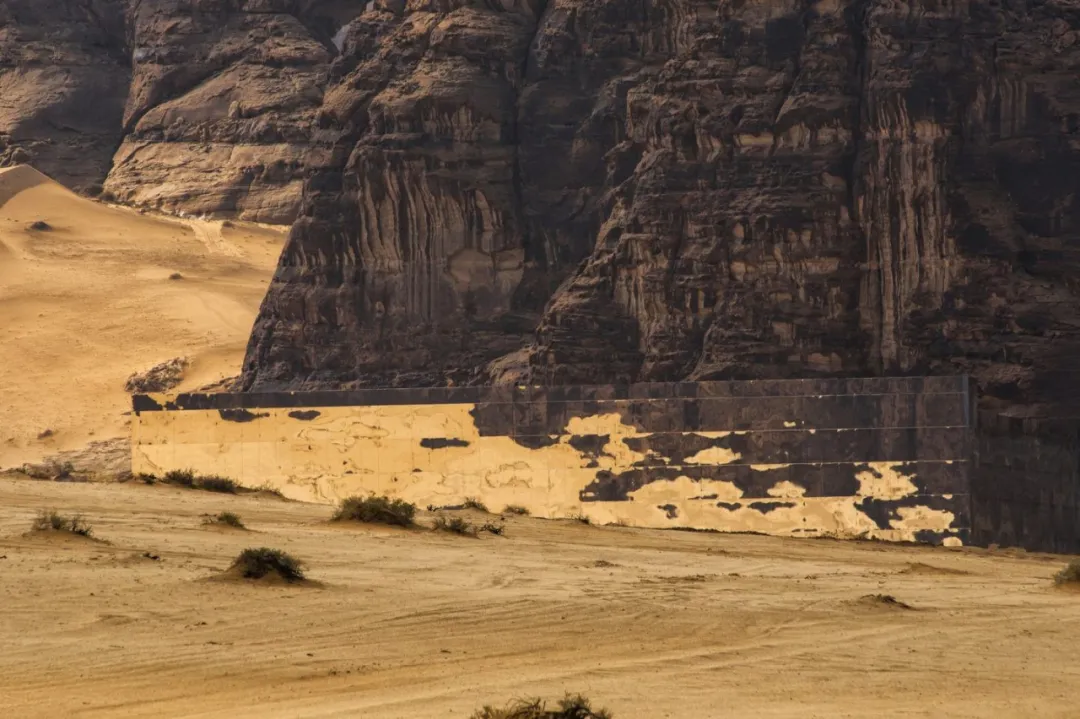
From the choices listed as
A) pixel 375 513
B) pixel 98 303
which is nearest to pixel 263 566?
pixel 375 513

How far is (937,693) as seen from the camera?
17578 mm

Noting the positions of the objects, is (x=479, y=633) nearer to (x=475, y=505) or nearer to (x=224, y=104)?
(x=475, y=505)

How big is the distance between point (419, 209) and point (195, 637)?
129ft

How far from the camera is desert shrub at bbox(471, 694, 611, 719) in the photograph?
1452cm

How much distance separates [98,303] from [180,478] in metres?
44.4

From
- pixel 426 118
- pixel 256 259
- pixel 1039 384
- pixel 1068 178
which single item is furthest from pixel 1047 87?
pixel 256 259

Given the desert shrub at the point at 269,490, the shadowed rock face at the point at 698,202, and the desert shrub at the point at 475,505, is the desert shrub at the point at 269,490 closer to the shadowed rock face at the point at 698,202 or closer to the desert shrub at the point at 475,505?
the desert shrub at the point at 475,505

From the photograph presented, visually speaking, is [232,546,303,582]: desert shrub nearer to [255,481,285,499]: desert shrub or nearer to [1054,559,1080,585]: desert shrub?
[1054,559,1080,585]: desert shrub

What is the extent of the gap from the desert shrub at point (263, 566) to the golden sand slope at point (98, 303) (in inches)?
1774

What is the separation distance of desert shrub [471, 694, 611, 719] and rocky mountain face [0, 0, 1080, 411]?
101 ft

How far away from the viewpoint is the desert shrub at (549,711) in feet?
47.6

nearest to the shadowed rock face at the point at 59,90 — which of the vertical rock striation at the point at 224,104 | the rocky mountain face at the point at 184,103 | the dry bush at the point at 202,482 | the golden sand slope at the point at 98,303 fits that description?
the rocky mountain face at the point at 184,103

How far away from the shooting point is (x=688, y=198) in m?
50.2

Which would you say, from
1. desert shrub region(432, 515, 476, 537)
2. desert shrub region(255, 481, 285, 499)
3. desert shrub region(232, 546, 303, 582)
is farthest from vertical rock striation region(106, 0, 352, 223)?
desert shrub region(232, 546, 303, 582)
